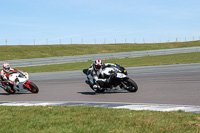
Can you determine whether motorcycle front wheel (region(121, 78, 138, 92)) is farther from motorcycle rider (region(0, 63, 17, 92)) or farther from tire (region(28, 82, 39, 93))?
motorcycle rider (region(0, 63, 17, 92))

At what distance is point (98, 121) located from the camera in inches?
262

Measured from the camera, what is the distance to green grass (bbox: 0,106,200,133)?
5.80 meters

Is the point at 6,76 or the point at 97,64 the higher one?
the point at 97,64

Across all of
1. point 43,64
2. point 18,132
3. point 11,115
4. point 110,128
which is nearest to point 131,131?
point 110,128

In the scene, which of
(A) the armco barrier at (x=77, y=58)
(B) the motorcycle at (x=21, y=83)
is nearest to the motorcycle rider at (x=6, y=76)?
(B) the motorcycle at (x=21, y=83)

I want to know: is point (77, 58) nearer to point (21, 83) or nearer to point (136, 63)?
point (136, 63)

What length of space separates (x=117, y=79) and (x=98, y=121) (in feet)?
19.2

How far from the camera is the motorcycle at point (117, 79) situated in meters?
12.4

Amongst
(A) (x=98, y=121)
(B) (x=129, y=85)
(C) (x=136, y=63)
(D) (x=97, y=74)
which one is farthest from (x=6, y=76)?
(C) (x=136, y=63)

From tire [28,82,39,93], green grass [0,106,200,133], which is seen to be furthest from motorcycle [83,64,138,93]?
green grass [0,106,200,133]

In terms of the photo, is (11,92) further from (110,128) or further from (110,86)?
(110,128)

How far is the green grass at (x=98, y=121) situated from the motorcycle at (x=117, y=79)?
13.5 ft

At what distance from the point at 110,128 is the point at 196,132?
1423 millimetres

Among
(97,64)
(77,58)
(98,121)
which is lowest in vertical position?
(98,121)
